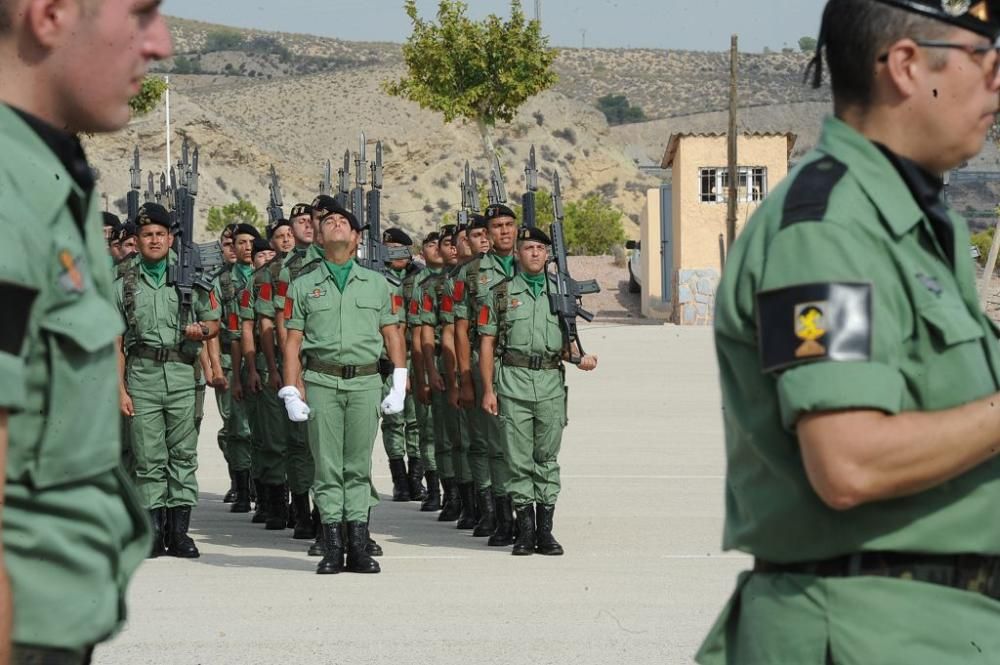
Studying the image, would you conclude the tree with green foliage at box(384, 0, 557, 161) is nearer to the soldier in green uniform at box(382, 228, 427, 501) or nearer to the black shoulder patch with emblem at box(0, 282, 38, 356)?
the soldier in green uniform at box(382, 228, 427, 501)

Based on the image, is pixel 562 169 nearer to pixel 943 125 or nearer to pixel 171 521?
pixel 171 521

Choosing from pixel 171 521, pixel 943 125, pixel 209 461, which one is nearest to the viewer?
pixel 943 125

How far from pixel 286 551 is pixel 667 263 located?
1502 inches

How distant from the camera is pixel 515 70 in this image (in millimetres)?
43812

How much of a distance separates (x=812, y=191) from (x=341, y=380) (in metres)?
7.28

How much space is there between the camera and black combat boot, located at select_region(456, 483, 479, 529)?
1265 cm

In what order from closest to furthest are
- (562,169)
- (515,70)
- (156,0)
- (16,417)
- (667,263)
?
(16,417), (156,0), (515,70), (667,263), (562,169)

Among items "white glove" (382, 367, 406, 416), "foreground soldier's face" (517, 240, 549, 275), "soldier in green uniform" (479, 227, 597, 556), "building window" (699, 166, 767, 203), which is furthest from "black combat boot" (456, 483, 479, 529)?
"building window" (699, 166, 767, 203)

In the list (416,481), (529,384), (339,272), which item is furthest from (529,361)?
(416,481)

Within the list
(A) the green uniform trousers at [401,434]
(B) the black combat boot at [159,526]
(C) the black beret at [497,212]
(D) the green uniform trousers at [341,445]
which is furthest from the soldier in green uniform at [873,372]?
(A) the green uniform trousers at [401,434]

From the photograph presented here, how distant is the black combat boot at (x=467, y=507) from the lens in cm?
1265

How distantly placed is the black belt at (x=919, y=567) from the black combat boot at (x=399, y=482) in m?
11.8

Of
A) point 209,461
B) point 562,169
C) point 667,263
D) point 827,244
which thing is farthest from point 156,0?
point 562,169

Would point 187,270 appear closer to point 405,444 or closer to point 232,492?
point 232,492
